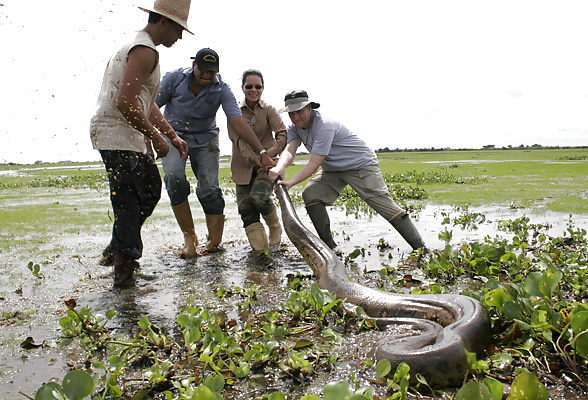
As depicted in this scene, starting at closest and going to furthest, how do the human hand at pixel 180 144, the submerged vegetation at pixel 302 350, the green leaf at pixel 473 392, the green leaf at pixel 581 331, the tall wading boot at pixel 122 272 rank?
the green leaf at pixel 473 392 → the submerged vegetation at pixel 302 350 → the green leaf at pixel 581 331 → the tall wading boot at pixel 122 272 → the human hand at pixel 180 144

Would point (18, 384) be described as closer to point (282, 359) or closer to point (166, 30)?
point (282, 359)

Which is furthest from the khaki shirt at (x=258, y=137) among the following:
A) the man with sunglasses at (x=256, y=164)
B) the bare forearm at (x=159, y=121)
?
the bare forearm at (x=159, y=121)

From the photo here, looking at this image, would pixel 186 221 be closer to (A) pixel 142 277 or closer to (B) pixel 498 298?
(A) pixel 142 277

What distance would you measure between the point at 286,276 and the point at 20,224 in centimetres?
586

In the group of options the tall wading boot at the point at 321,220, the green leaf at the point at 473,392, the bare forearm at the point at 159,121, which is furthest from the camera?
the tall wading boot at the point at 321,220

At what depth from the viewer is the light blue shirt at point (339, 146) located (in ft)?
18.6

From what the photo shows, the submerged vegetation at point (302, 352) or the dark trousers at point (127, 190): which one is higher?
the dark trousers at point (127, 190)

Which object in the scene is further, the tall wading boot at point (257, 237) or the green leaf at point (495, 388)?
the tall wading boot at point (257, 237)

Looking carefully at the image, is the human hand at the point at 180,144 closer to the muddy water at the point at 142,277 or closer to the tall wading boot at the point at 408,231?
the muddy water at the point at 142,277

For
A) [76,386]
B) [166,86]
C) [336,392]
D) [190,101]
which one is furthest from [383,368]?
[166,86]

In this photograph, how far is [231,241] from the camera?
258 inches

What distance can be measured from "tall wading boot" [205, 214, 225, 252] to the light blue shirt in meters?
1.42

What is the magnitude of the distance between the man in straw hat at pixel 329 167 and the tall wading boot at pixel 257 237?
2.26 feet

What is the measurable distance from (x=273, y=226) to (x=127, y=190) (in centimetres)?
243
